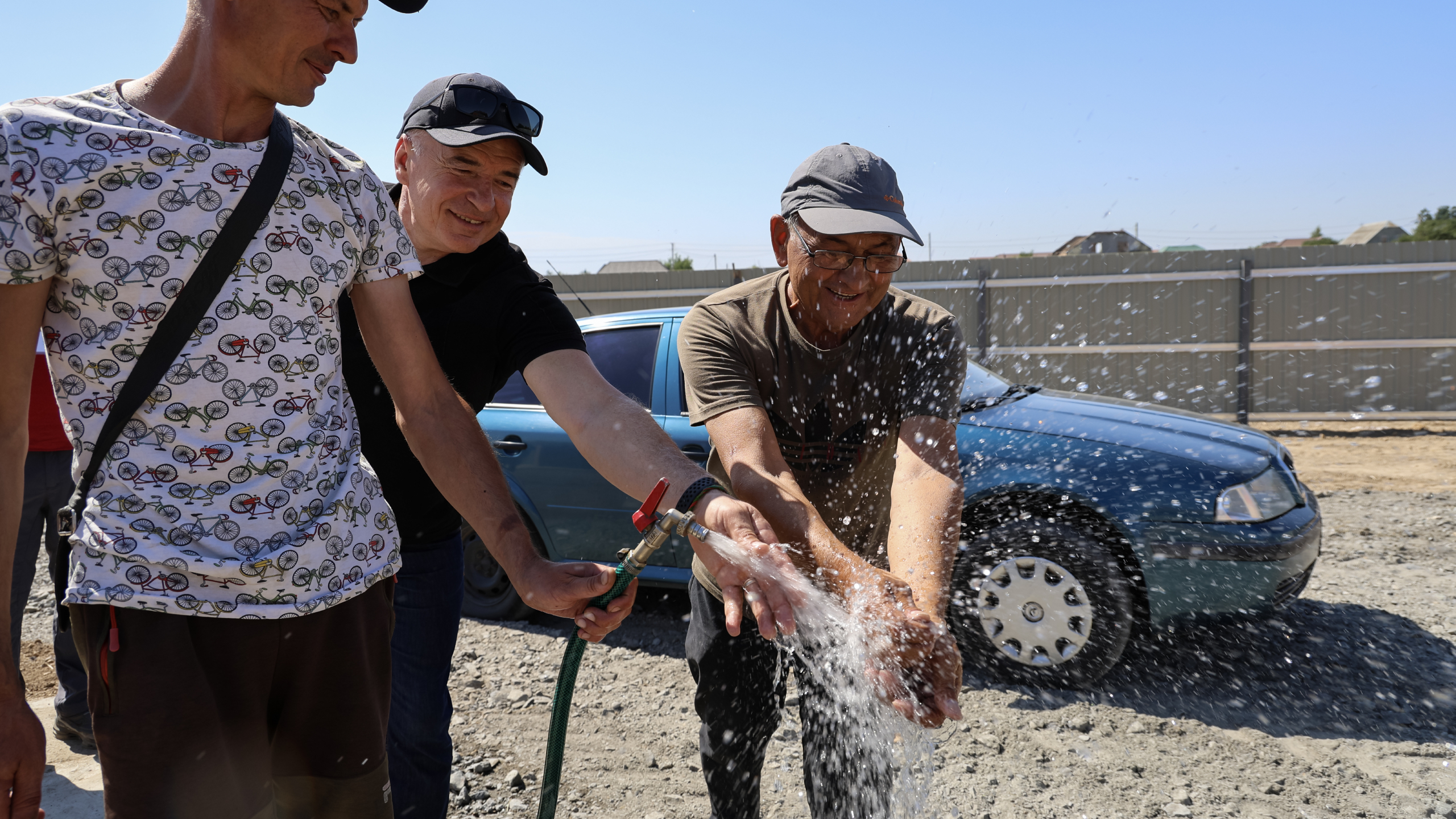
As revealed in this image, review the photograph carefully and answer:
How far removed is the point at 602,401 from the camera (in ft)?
6.81

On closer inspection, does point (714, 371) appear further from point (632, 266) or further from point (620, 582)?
point (632, 266)

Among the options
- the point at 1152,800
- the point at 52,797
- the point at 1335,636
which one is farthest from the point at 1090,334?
the point at 52,797

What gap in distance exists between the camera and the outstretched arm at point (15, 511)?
1.24 m

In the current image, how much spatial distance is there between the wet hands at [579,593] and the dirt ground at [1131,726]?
1663 millimetres

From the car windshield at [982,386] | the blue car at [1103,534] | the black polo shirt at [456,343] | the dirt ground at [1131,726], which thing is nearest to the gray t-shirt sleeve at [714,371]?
the black polo shirt at [456,343]

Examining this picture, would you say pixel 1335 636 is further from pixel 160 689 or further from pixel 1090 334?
pixel 1090 334

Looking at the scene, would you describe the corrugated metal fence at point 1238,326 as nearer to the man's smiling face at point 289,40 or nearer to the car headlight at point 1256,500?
the car headlight at point 1256,500

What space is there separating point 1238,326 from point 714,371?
1140cm

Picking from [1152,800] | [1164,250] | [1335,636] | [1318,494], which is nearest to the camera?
[1152,800]

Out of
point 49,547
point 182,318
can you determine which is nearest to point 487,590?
point 49,547

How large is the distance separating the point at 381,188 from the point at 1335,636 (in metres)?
4.79

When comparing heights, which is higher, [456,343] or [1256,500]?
[456,343]

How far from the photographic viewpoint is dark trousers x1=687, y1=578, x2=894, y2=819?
2.37 m

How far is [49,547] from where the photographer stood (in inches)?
146
